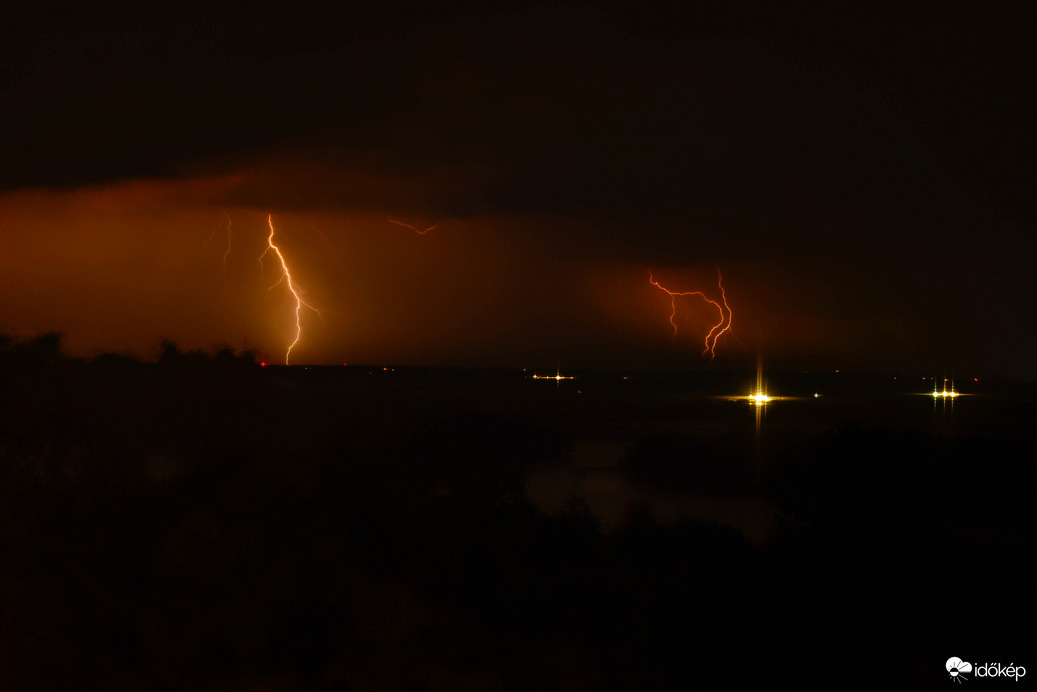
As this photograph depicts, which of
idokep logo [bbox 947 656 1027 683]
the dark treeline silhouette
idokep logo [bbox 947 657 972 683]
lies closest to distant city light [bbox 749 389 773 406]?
the dark treeline silhouette

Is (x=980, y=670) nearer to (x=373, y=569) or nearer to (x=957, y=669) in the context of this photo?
(x=957, y=669)

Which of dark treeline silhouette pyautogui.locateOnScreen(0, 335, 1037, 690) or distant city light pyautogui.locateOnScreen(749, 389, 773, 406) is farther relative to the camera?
distant city light pyautogui.locateOnScreen(749, 389, 773, 406)

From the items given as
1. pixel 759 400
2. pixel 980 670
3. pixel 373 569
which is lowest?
pixel 980 670

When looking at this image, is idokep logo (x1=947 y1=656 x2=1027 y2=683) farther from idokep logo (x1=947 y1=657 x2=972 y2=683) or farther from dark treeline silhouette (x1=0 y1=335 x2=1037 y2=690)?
dark treeline silhouette (x1=0 y1=335 x2=1037 y2=690)

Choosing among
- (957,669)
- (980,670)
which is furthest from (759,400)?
(957,669)

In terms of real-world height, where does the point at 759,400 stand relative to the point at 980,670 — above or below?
above

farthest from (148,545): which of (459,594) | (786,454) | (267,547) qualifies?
(786,454)
